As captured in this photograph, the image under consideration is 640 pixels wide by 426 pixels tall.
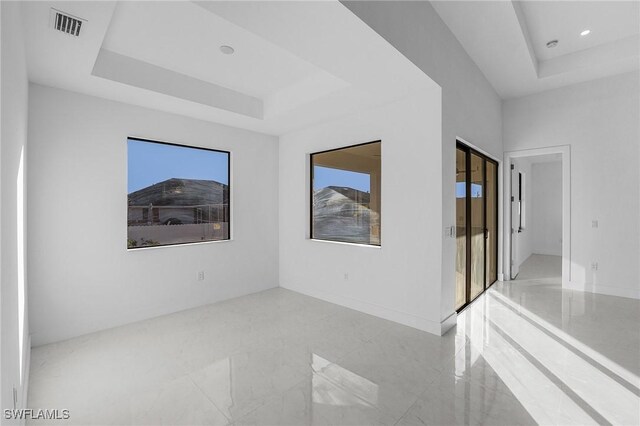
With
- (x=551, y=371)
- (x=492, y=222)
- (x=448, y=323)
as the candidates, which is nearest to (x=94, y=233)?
(x=448, y=323)

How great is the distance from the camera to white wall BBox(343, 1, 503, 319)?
227cm

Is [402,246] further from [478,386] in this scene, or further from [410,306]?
[478,386]

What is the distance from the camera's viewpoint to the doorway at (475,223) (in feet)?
12.5

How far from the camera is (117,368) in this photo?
2553 mm

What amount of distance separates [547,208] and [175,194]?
9.49 meters

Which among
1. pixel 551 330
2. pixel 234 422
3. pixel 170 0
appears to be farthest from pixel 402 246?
pixel 170 0

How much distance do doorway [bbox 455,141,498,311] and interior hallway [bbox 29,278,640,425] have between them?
54 cm

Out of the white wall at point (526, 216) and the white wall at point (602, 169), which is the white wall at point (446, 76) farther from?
the white wall at point (526, 216)

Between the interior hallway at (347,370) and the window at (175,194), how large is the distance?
1126mm

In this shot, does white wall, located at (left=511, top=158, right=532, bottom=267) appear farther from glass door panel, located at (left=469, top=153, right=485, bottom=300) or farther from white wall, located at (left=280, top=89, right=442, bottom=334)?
white wall, located at (left=280, top=89, right=442, bottom=334)

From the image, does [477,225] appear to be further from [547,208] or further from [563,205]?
[547,208]

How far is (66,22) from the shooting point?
6.88 ft

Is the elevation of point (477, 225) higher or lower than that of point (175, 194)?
lower

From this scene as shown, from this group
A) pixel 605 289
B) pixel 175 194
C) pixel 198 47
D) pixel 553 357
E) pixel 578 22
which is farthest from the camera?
pixel 605 289
